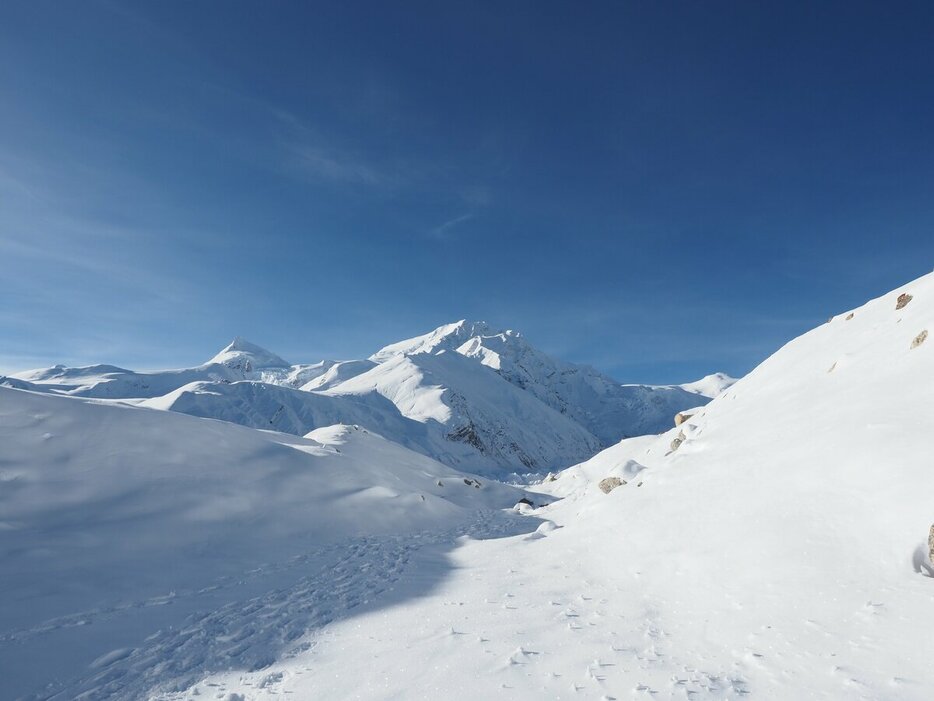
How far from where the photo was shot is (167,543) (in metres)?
13.7

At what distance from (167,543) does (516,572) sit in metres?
10.1

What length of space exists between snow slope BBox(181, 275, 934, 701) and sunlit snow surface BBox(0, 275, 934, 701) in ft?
0.16

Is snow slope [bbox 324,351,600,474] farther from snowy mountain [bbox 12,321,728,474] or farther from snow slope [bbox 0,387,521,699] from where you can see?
snow slope [bbox 0,387,521,699]

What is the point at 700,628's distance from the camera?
7.90 meters

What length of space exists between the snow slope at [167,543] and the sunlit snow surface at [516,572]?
7 cm

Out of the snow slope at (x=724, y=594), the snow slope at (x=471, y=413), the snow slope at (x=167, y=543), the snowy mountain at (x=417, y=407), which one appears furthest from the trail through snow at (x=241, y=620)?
the snow slope at (x=471, y=413)

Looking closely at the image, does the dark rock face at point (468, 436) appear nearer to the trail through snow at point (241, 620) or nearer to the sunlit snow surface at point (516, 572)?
the sunlit snow surface at point (516, 572)

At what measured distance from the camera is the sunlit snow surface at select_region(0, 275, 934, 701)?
688 cm

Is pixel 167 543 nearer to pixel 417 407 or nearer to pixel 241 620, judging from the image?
pixel 241 620

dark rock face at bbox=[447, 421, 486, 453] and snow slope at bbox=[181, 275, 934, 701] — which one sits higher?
dark rock face at bbox=[447, 421, 486, 453]

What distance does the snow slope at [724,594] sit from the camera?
21.1ft

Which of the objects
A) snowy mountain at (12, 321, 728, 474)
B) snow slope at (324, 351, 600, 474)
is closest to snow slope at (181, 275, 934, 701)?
snowy mountain at (12, 321, 728, 474)

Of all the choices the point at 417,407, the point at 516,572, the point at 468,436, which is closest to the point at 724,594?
the point at 516,572

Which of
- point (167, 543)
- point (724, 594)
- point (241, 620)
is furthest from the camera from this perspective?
point (167, 543)
